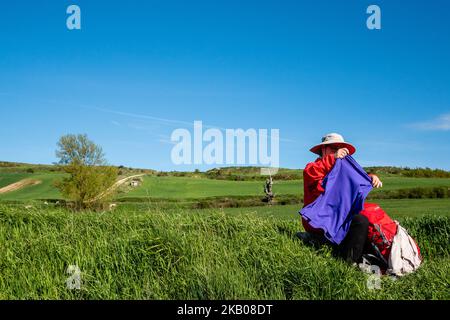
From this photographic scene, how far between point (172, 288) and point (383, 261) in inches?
123

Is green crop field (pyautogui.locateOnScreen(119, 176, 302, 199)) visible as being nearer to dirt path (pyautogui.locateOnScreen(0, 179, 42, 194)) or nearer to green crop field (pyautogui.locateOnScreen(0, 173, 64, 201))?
green crop field (pyautogui.locateOnScreen(0, 173, 64, 201))

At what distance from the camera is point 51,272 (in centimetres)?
630

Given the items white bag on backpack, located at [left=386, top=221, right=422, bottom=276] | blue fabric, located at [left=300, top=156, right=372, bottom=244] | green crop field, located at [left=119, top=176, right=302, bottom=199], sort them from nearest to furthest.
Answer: blue fabric, located at [left=300, top=156, right=372, bottom=244], white bag on backpack, located at [left=386, top=221, right=422, bottom=276], green crop field, located at [left=119, top=176, right=302, bottom=199]

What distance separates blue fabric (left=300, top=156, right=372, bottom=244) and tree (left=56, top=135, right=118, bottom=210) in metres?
30.3

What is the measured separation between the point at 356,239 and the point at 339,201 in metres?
0.55

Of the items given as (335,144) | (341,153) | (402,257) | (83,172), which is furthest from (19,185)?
(402,257)

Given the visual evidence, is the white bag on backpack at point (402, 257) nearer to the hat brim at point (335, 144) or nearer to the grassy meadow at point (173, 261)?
the grassy meadow at point (173, 261)

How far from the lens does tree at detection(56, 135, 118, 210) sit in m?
37.8

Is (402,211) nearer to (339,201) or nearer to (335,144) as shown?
(335,144)

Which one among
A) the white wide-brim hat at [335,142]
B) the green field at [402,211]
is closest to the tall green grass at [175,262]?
the white wide-brim hat at [335,142]

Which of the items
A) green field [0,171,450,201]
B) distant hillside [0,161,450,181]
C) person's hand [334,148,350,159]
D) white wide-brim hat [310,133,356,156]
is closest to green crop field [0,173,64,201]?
green field [0,171,450,201]

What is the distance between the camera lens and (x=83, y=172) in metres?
38.6

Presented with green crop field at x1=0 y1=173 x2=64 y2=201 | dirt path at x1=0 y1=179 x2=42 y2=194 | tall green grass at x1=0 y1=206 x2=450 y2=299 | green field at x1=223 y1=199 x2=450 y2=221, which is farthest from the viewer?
dirt path at x1=0 y1=179 x2=42 y2=194

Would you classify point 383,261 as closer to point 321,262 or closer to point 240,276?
point 321,262
